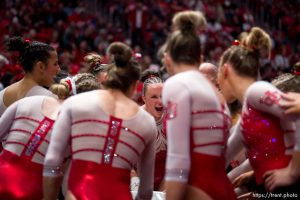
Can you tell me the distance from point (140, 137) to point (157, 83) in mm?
2290

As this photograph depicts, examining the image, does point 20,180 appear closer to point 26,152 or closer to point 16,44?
point 26,152

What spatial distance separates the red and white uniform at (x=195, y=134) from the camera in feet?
10.9

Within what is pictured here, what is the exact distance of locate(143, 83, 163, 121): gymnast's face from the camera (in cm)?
579

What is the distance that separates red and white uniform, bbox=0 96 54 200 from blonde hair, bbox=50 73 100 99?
10.4 inches

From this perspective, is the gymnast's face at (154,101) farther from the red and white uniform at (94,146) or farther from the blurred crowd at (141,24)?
the blurred crowd at (141,24)

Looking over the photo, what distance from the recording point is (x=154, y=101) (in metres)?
5.81

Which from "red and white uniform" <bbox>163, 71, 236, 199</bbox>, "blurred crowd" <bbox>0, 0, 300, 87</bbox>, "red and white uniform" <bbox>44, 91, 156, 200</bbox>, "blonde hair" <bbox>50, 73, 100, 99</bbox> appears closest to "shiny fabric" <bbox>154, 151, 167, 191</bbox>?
"blonde hair" <bbox>50, 73, 100, 99</bbox>

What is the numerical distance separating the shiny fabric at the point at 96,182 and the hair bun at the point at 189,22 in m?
0.86

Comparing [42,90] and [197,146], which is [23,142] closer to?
[42,90]

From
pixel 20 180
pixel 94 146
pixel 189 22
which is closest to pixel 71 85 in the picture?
pixel 20 180

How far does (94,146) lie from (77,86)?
4.33ft

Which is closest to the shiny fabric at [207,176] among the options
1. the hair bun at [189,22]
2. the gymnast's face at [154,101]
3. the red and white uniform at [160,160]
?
the hair bun at [189,22]

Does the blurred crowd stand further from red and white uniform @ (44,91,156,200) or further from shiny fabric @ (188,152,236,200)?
shiny fabric @ (188,152,236,200)

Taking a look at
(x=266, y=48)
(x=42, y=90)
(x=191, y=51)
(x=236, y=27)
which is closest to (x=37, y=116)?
(x=42, y=90)
